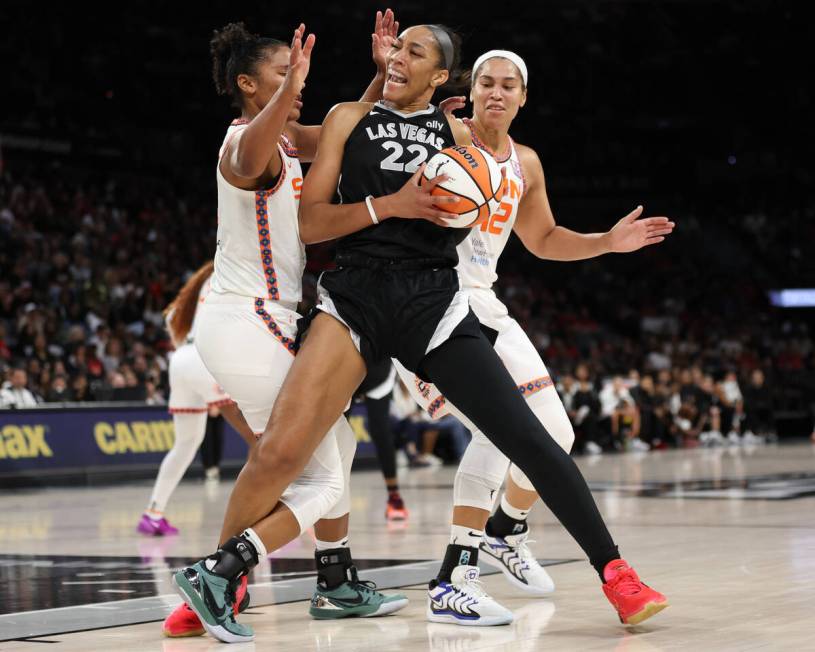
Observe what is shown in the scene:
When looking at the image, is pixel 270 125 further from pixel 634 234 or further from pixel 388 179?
pixel 634 234

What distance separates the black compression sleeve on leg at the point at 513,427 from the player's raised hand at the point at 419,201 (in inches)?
17.6

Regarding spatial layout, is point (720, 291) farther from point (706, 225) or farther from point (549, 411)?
point (549, 411)

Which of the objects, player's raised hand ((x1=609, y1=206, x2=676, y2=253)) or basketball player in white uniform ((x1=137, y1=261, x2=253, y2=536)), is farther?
basketball player in white uniform ((x1=137, y1=261, x2=253, y2=536))

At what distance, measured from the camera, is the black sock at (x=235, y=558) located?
4.18 metres

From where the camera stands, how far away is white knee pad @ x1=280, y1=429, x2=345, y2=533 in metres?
4.37

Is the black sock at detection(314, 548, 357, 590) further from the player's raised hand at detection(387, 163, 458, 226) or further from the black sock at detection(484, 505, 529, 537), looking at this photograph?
the player's raised hand at detection(387, 163, 458, 226)

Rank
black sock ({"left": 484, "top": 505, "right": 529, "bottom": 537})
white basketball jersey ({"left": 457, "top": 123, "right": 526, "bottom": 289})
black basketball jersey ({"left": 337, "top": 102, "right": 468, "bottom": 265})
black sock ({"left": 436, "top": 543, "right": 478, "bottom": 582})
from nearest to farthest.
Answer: black basketball jersey ({"left": 337, "top": 102, "right": 468, "bottom": 265}), black sock ({"left": 436, "top": 543, "right": 478, "bottom": 582}), white basketball jersey ({"left": 457, "top": 123, "right": 526, "bottom": 289}), black sock ({"left": 484, "top": 505, "right": 529, "bottom": 537})

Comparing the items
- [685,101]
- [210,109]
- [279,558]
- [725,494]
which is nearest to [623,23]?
[685,101]

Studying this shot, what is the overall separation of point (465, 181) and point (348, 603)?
166cm

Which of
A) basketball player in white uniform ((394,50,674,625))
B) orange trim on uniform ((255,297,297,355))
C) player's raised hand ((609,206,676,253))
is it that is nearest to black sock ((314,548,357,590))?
basketball player in white uniform ((394,50,674,625))

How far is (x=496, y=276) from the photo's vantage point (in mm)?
5227

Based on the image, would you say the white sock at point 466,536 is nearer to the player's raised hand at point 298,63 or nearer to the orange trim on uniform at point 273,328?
the orange trim on uniform at point 273,328

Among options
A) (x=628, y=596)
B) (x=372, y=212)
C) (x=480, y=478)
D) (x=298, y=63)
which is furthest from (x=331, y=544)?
(x=298, y=63)

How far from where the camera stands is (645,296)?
29.9 m
